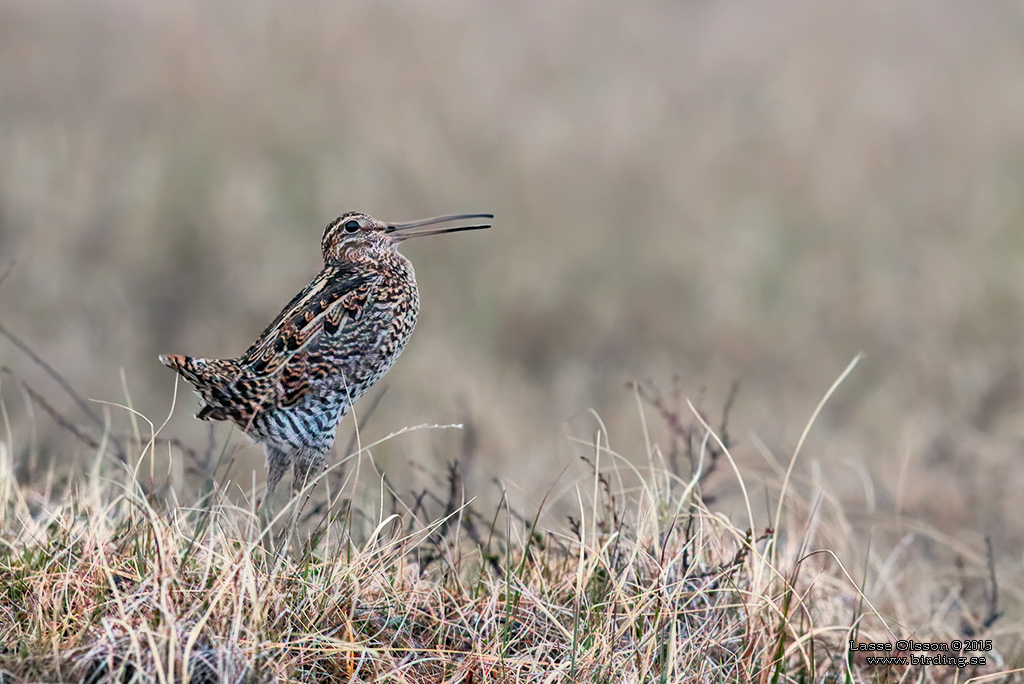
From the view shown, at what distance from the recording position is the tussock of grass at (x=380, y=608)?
284cm

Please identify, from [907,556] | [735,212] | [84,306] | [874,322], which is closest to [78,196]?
[84,306]

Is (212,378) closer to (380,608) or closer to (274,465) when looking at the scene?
(274,465)

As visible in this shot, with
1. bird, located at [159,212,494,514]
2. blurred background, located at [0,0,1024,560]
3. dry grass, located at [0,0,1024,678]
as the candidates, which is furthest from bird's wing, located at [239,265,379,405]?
blurred background, located at [0,0,1024,560]

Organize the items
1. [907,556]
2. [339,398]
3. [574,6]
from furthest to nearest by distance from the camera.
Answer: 1. [574,6]
2. [907,556]
3. [339,398]

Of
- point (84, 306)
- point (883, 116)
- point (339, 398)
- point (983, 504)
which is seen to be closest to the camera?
point (339, 398)

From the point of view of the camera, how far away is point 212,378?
3059 mm

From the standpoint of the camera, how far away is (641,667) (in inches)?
121

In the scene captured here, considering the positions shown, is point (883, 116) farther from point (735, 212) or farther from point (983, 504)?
point (983, 504)

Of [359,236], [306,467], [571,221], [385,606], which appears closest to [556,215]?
[571,221]

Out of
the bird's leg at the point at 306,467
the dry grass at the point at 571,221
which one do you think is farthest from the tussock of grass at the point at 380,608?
the dry grass at the point at 571,221

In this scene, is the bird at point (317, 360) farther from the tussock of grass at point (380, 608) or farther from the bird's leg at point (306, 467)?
the tussock of grass at point (380, 608)

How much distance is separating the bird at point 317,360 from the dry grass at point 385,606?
0.53ft

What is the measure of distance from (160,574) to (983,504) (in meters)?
4.95

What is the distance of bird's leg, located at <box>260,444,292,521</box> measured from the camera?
3.28 meters
